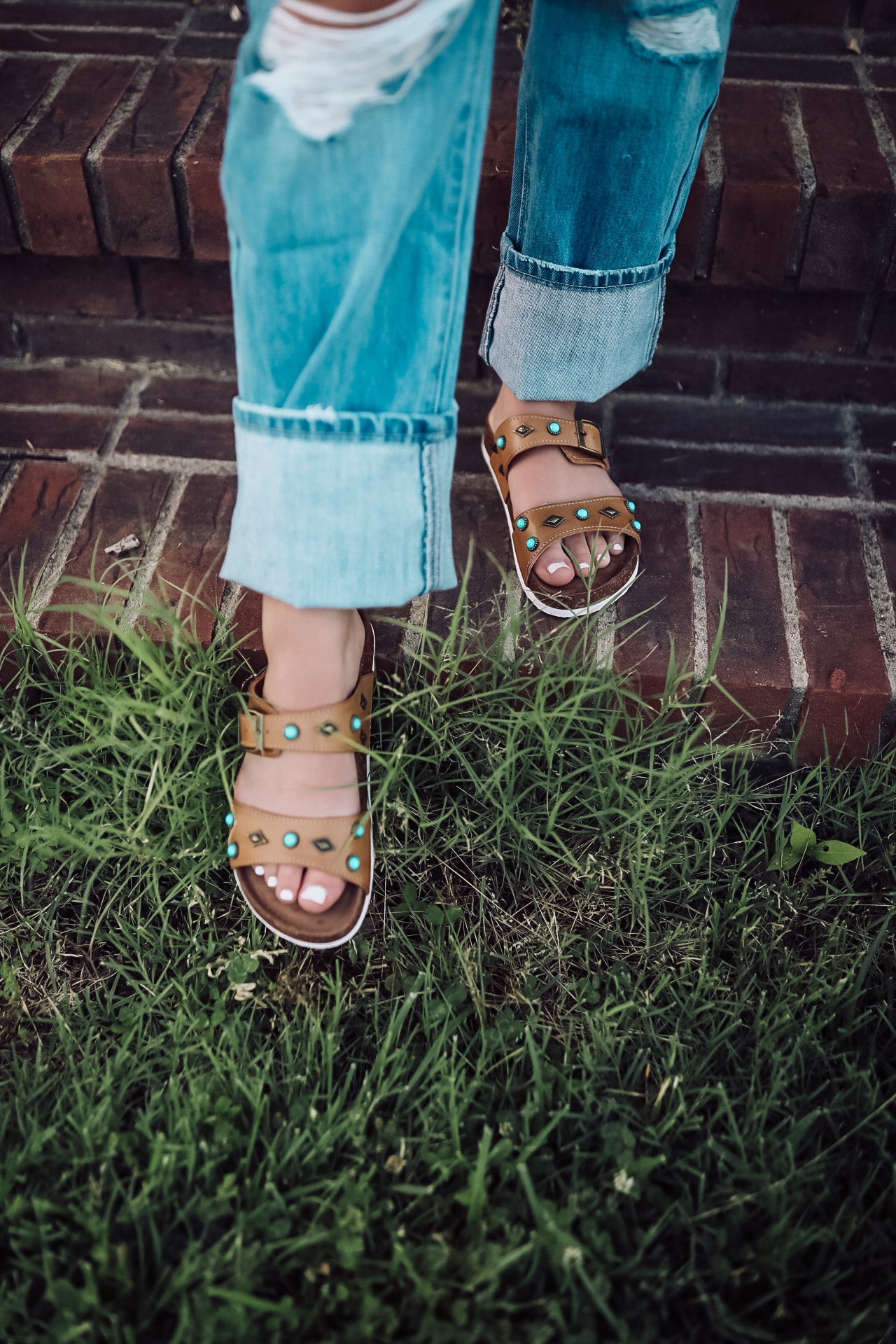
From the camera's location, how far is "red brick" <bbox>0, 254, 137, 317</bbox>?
4.80 feet

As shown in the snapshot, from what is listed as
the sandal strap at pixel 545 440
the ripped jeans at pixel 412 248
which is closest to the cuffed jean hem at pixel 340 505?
the ripped jeans at pixel 412 248

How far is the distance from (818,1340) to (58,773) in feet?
3.21

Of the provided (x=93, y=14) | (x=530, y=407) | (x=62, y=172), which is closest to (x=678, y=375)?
(x=530, y=407)

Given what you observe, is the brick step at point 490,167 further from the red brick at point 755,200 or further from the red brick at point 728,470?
the red brick at point 728,470

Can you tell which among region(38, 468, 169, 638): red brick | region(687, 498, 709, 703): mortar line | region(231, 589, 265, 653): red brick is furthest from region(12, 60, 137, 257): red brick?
region(687, 498, 709, 703): mortar line

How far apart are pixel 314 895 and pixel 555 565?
0.51m

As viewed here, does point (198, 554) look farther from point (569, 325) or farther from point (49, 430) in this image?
point (569, 325)

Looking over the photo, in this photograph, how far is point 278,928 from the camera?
39.9 inches

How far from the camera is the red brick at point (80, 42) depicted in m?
1.54

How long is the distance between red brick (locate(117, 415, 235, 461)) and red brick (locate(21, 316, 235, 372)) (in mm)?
142

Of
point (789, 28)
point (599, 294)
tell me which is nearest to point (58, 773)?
point (599, 294)

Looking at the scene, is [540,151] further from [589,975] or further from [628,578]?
[589,975]

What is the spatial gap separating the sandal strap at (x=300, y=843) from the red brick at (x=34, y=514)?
1.57 ft

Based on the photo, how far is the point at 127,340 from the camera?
1.53 m
